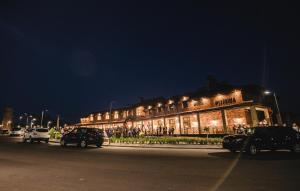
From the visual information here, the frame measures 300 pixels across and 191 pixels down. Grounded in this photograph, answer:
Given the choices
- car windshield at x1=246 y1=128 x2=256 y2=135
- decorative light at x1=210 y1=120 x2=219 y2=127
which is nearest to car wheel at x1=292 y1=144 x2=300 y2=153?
car windshield at x1=246 y1=128 x2=256 y2=135

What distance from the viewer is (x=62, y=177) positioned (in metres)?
6.77

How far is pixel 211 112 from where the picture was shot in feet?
100

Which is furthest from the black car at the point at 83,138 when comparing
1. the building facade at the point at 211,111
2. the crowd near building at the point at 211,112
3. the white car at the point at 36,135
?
the building facade at the point at 211,111

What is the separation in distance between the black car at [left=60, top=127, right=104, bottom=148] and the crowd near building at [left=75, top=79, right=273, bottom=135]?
1338 centimetres

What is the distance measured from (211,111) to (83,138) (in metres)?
18.0

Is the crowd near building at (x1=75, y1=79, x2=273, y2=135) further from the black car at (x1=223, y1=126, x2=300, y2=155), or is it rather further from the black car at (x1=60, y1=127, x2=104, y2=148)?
the black car at (x1=60, y1=127, x2=104, y2=148)

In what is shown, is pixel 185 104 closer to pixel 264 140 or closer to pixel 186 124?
pixel 186 124

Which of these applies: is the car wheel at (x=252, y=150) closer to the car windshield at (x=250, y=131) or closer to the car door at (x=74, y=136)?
the car windshield at (x=250, y=131)

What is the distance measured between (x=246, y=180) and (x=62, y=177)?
563cm

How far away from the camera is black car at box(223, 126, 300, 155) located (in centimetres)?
1298

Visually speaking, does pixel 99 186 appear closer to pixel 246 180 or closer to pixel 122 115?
pixel 246 180

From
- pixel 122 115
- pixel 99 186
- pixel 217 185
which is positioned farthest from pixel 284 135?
pixel 122 115

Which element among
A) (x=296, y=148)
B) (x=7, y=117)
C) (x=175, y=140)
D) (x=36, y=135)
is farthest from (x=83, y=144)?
(x=7, y=117)

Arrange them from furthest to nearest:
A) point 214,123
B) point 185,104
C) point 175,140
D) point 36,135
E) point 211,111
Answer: point 185,104 < point 214,123 < point 211,111 < point 36,135 < point 175,140
